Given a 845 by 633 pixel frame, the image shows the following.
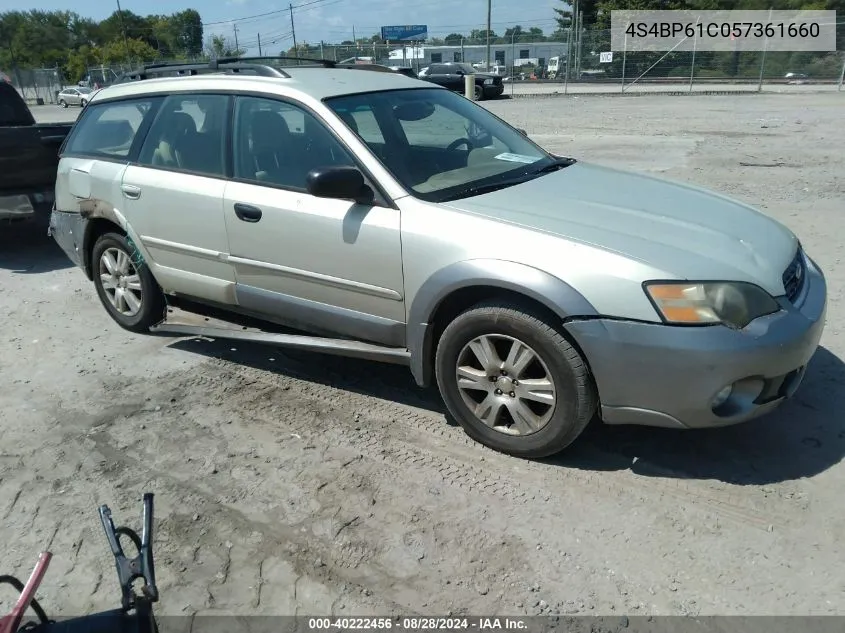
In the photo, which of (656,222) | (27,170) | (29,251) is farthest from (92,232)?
(656,222)

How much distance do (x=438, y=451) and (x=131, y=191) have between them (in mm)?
2740

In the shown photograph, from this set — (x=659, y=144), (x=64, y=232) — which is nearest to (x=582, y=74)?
(x=659, y=144)

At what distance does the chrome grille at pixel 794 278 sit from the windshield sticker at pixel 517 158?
5.14 feet

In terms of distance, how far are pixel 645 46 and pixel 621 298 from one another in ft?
113

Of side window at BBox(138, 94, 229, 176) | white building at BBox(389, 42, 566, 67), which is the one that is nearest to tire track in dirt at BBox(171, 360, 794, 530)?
side window at BBox(138, 94, 229, 176)

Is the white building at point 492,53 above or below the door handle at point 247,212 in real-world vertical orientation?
above

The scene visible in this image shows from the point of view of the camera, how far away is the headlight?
2.88 metres

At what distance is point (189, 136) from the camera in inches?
176

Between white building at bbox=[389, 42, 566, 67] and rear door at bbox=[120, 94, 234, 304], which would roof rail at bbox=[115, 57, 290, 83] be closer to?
rear door at bbox=[120, 94, 234, 304]

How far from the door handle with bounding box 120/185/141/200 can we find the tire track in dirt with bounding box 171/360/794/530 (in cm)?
126

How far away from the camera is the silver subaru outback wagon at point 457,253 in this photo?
2.95 metres

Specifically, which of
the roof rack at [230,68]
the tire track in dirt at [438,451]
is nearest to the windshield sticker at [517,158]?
the roof rack at [230,68]

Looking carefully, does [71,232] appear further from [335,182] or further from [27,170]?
[335,182]

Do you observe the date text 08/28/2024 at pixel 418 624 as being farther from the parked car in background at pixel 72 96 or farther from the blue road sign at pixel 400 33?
the blue road sign at pixel 400 33
